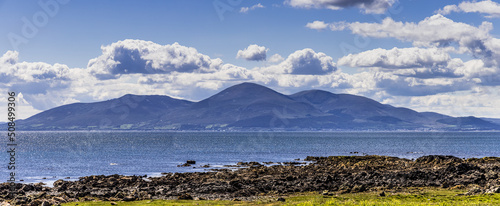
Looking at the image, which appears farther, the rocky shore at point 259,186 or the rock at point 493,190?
the rocky shore at point 259,186

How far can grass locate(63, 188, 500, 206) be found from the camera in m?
44.6

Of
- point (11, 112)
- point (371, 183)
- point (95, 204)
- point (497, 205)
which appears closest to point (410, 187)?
point (371, 183)

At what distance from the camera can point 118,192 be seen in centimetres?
5606

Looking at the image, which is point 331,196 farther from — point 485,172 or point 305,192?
point 485,172

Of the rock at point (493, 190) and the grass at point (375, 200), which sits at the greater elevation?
the rock at point (493, 190)

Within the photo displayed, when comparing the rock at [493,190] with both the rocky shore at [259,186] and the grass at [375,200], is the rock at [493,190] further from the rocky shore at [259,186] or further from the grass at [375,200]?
the grass at [375,200]

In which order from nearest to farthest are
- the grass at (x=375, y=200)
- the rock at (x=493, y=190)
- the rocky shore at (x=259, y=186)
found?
the grass at (x=375, y=200)
the rock at (x=493, y=190)
the rocky shore at (x=259, y=186)

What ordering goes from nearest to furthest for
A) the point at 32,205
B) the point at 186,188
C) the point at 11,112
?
the point at 32,205
the point at 11,112
the point at 186,188

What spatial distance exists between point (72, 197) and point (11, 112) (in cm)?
1106

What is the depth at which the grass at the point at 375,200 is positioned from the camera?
146ft

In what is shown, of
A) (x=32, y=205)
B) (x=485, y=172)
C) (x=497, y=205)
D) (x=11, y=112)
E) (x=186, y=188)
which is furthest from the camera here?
(x=485, y=172)

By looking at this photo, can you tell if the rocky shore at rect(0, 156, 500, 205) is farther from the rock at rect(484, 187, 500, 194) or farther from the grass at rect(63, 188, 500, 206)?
the grass at rect(63, 188, 500, 206)

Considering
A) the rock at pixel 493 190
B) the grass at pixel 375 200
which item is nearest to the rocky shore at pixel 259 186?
the rock at pixel 493 190

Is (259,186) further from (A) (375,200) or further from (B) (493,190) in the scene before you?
(B) (493,190)
